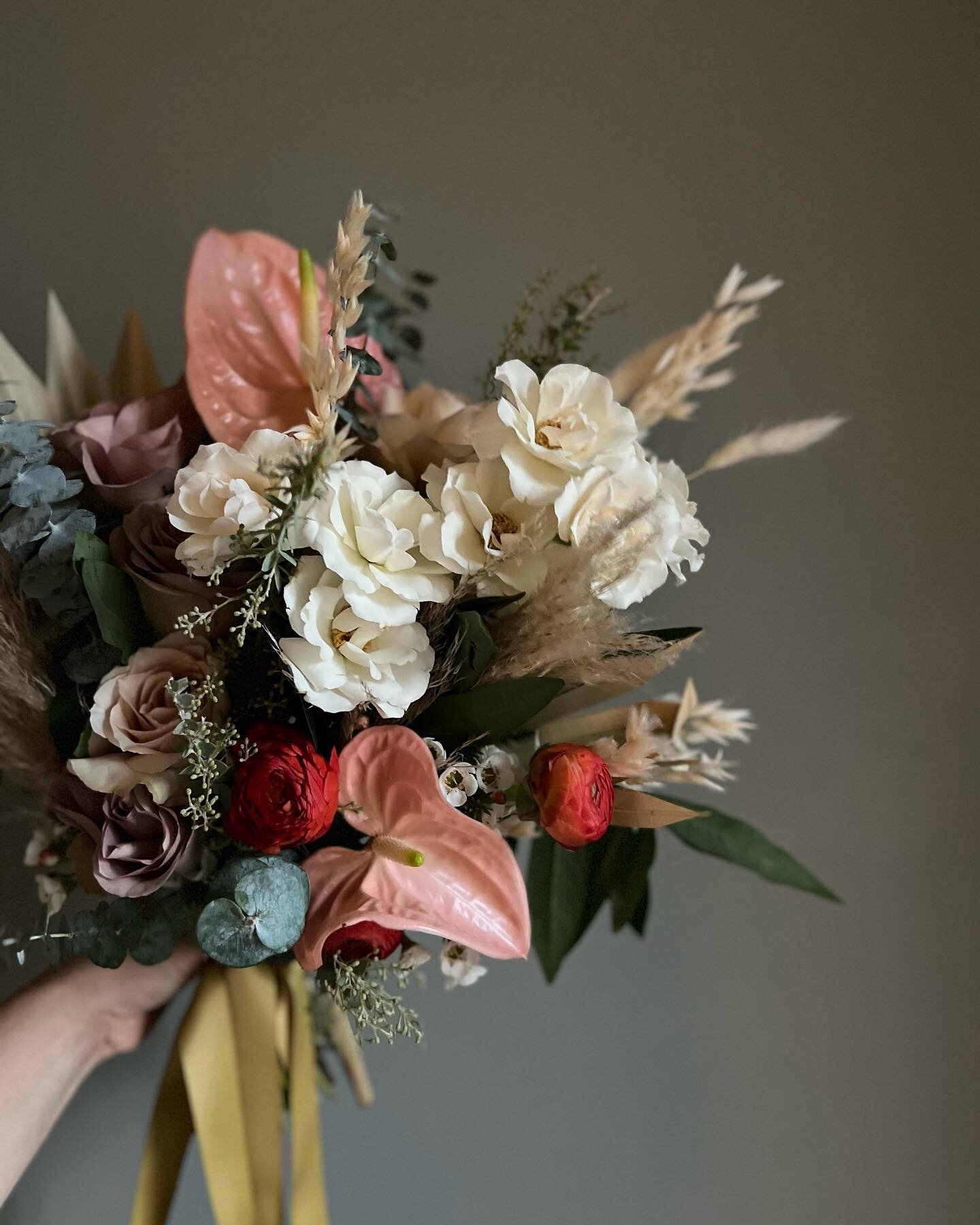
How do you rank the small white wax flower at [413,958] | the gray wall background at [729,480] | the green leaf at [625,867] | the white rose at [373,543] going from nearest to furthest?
the white rose at [373,543]
the small white wax flower at [413,958]
the green leaf at [625,867]
the gray wall background at [729,480]

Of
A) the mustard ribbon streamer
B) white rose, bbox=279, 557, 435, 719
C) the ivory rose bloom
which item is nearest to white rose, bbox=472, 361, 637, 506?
white rose, bbox=279, 557, 435, 719

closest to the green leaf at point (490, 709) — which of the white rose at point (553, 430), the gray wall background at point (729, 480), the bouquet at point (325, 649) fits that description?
the bouquet at point (325, 649)

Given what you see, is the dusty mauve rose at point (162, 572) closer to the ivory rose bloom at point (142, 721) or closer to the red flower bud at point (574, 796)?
the ivory rose bloom at point (142, 721)

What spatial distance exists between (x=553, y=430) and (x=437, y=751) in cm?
22

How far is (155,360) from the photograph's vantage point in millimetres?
970

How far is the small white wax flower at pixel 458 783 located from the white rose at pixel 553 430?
0.18 m

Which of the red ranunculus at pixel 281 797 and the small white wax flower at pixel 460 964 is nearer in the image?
the red ranunculus at pixel 281 797

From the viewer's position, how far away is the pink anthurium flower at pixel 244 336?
2.37 ft

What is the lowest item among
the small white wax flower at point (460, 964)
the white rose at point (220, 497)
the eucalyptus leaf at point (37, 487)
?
the small white wax flower at point (460, 964)

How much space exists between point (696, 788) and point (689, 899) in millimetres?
122

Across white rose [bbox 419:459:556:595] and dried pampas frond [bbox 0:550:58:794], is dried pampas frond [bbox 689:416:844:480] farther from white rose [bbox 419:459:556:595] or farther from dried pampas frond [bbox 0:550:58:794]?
dried pampas frond [bbox 0:550:58:794]

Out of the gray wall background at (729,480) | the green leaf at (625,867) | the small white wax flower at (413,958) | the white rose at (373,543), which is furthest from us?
the gray wall background at (729,480)

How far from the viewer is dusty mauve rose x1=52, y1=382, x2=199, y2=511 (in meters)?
0.67

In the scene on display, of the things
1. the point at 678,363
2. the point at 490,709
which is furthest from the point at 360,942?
the point at 678,363
